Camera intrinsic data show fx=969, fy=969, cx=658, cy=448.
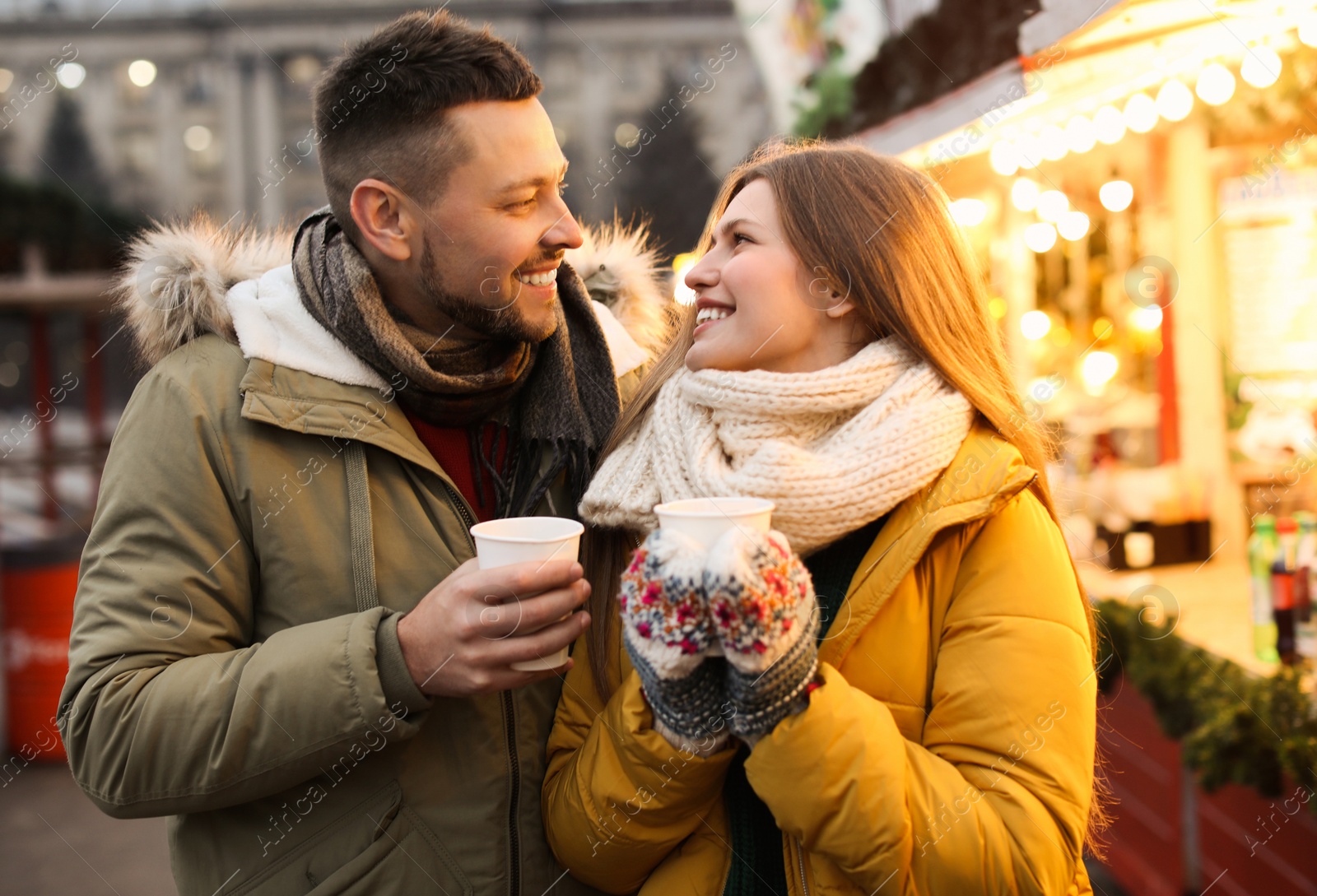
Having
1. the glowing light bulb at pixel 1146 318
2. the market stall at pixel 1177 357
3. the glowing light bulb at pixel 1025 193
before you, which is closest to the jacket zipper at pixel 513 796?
the market stall at pixel 1177 357

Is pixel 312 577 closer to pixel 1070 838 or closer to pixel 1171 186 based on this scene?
→ pixel 1070 838

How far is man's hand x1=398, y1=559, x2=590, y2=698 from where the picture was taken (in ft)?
5.16

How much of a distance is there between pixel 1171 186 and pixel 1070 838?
490cm

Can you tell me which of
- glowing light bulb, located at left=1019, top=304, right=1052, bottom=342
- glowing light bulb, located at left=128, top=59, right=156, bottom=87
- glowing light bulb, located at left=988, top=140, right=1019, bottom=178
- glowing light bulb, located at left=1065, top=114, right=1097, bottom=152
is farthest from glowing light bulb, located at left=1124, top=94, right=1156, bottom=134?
glowing light bulb, located at left=128, top=59, right=156, bottom=87

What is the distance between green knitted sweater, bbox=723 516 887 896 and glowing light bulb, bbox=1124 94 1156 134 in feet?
11.5

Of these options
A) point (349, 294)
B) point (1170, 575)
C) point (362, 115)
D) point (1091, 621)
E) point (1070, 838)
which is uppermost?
point (362, 115)

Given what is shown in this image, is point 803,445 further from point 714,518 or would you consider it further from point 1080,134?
point 1080,134

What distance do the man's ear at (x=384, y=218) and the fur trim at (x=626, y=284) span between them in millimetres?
519

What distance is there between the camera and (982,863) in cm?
150

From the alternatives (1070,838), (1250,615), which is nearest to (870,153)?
(1070,838)

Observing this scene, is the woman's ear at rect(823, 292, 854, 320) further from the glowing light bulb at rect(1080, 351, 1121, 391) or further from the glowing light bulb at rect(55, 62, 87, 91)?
the glowing light bulb at rect(55, 62, 87, 91)

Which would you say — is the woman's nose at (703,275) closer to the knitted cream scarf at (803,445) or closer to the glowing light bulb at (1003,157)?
the knitted cream scarf at (803,445)

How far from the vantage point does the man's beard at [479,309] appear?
2.13m

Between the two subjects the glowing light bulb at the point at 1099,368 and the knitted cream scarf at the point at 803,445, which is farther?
the glowing light bulb at the point at 1099,368
